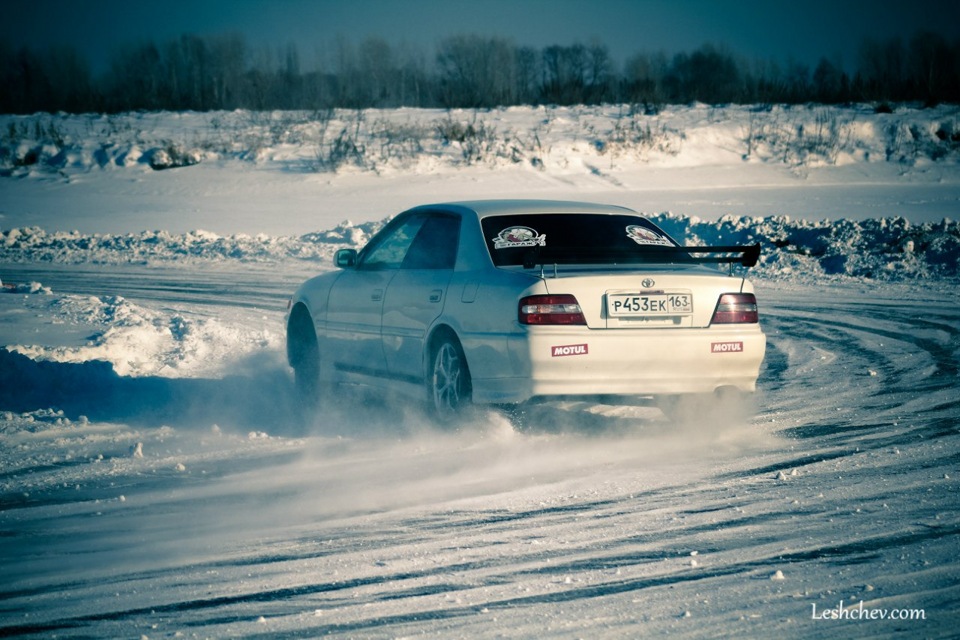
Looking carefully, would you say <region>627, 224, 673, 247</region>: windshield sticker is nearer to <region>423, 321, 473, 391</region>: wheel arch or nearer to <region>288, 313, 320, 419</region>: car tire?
<region>423, 321, 473, 391</region>: wheel arch

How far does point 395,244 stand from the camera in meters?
7.94

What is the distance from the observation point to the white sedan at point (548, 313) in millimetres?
6371

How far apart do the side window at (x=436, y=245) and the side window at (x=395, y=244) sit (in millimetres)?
137

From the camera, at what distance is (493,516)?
5.02 m

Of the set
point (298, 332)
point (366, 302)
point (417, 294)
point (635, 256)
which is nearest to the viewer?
point (635, 256)

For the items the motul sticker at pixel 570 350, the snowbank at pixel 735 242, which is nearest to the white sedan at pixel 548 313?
the motul sticker at pixel 570 350

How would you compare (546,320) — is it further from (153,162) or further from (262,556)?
(153,162)

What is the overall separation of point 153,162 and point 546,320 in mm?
29759

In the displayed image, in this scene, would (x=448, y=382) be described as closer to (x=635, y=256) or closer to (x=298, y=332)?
(x=635, y=256)

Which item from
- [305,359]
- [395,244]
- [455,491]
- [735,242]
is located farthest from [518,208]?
[735,242]

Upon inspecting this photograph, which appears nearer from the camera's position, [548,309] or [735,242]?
[548,309]

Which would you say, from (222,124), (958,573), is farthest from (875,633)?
(222,124)

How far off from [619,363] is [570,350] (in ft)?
1.04

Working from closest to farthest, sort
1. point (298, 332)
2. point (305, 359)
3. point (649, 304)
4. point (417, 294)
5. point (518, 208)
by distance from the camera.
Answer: point (649, 304) < point (417, 294) < point (518, 208) < point (305, 359) < point (298, 332)
